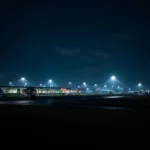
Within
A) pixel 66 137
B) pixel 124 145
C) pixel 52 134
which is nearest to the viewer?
pixel 124 145

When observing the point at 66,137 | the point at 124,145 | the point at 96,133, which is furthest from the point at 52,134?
the point at 124,145

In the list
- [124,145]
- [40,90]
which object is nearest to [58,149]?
[124,145]

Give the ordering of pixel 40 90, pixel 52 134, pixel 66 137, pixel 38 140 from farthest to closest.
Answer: pixel 40 90, pixel 52 134, pixel 66 137, pixel 38 140

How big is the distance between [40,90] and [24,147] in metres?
149

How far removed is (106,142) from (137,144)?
1665 mm

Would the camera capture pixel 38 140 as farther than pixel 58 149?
Yes

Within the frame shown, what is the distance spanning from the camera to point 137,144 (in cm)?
1273

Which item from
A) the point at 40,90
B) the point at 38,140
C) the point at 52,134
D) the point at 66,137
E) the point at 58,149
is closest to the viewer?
the point at 58,149

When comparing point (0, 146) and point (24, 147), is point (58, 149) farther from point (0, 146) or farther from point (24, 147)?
point (0, 146)

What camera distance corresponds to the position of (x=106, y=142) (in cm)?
1330

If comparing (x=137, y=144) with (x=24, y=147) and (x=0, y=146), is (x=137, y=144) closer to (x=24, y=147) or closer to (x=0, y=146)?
(x=24, y=147)

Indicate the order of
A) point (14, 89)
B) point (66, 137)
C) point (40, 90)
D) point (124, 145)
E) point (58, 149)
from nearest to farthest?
1. point (58, 149)
2. point (124, 145)
3. point (66, 137)
4. point (14, 89)
5. point (40, 90)

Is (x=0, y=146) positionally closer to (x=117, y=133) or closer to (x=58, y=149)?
(x=58, y=149)

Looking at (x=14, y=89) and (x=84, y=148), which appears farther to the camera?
(x=14, y=89)
